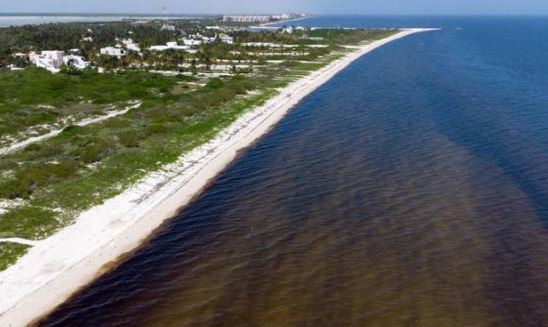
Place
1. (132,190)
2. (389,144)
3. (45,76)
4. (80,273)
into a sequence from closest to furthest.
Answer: (80,273), (132,190), (389,144), (45,76)

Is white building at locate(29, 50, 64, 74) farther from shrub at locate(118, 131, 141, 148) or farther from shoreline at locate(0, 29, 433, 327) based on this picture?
shoreline at locate(0, 29, 433, 327)

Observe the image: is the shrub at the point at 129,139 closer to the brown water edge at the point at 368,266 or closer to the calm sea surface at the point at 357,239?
the calm sea surface at the point at 357,239

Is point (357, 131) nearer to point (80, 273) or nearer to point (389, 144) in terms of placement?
point (389, 144)

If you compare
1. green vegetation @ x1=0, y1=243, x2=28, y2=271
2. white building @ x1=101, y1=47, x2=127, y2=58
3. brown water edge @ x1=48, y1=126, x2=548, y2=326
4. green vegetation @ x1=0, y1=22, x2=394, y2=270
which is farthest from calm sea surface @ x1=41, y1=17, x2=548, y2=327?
white building @ x1=101, y1=47, x2=127, y2=58

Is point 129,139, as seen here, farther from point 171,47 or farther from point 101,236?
point 171,47

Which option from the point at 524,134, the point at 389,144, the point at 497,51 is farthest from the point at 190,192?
the point at 497,51

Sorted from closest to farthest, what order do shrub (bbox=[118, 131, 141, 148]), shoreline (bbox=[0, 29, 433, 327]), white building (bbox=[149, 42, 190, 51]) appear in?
shoreline (bbox=[0, 29, 433, 327]), shrub (bbox=[118, 131, 141, 148]), white building (bbox=[149, 42, 190, 51])

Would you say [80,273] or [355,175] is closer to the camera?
[80,273]
